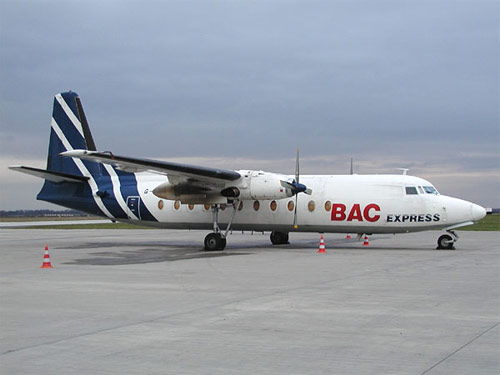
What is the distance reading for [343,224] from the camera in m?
22.8

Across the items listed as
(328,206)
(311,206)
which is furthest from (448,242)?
(311,206)

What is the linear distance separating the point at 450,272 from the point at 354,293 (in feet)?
15.0

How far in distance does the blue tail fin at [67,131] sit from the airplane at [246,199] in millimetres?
97

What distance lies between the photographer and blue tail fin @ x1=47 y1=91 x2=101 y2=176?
90.9 ft

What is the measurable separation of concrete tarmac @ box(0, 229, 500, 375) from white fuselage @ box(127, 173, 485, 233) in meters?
4.91

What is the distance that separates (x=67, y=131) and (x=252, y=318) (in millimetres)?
21039

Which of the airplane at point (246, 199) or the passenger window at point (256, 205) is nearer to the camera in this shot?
the airplane at point (246, 199)

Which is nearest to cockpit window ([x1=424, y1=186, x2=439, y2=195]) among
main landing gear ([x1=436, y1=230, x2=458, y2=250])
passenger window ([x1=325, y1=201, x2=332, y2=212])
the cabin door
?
main landing gear ([x1=436, y1=230, x2=458, y2=250])

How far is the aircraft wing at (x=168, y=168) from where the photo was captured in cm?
2029

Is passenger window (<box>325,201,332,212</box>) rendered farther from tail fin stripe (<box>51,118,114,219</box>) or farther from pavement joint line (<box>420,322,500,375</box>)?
pavement joint line (<box>420,322,500,375</box>)

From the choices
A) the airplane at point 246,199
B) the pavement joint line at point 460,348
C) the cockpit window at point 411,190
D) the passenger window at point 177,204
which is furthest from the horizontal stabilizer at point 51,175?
the pavement joint line at point 460,348

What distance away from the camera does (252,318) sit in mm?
9000

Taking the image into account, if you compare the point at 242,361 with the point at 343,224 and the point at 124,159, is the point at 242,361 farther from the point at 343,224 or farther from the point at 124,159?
the point at 343,224

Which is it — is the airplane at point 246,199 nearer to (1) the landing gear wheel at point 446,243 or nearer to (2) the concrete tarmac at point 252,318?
(1) the landing gear wheel at point 446,243
